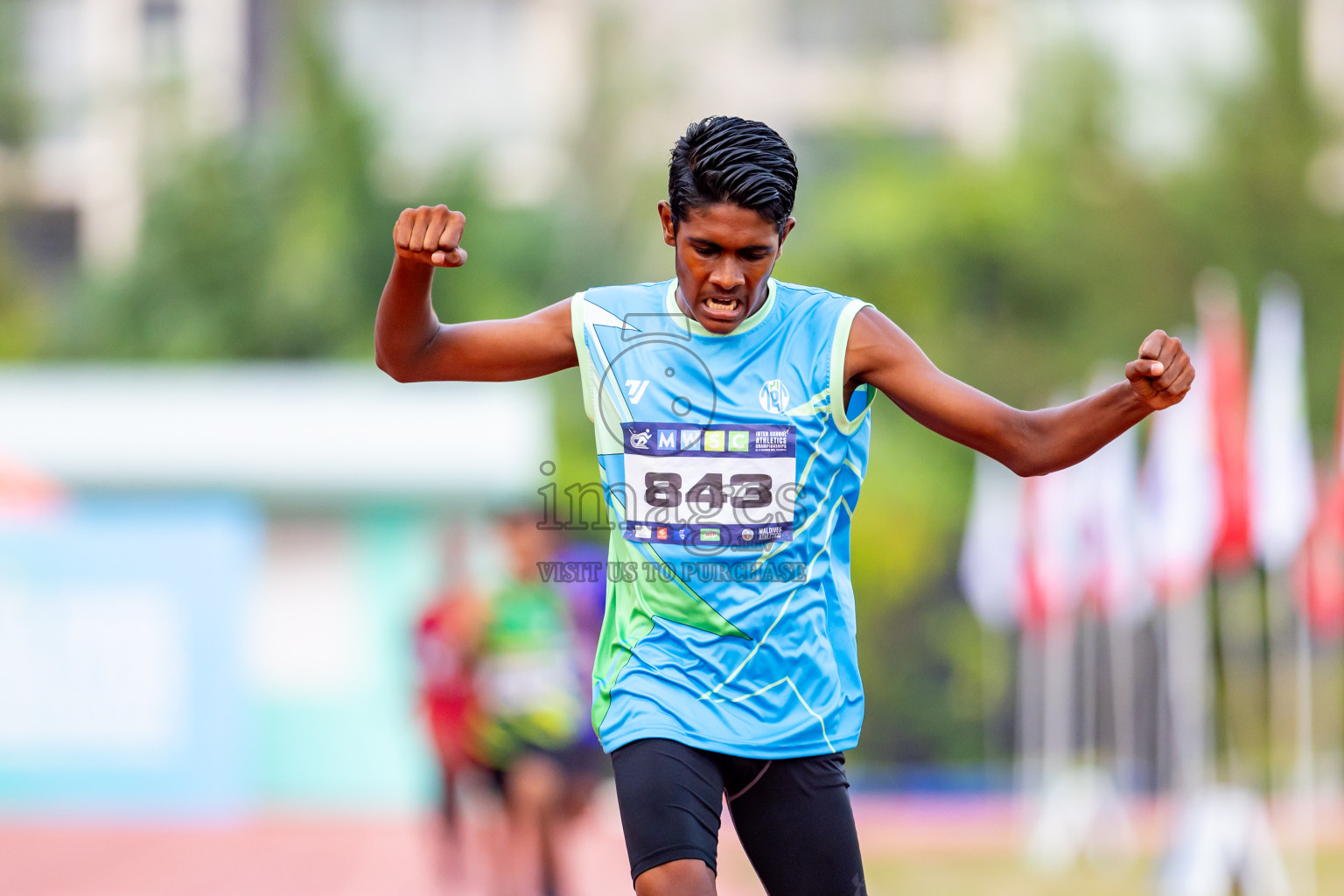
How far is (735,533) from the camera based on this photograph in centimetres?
362

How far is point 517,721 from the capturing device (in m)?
8.59

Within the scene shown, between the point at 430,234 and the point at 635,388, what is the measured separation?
0.54 meters

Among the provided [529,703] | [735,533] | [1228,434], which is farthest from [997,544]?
[735,533]

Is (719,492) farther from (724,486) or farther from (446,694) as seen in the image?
(446,694)

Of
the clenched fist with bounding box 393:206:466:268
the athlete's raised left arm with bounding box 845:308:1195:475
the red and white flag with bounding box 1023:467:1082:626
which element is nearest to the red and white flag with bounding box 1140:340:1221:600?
the red and white flag with bounding box 1023:467:1082:626

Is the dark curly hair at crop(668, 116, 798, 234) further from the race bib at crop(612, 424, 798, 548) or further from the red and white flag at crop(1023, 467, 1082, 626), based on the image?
the red and white flag at crop(1023, 467, 1082, 626)

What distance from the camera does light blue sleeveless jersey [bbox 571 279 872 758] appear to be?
358 centimetres

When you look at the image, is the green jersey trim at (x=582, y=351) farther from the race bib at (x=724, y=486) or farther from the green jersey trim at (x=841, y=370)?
the green jersey trim at (x=841, y=370)

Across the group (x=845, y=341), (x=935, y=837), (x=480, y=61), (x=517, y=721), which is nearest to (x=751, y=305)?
(x=845, y=341)

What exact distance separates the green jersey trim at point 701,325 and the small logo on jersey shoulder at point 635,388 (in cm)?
15

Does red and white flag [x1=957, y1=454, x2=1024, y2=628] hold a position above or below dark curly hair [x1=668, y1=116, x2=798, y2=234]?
below

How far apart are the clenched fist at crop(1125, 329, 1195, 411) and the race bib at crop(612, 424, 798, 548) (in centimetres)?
71

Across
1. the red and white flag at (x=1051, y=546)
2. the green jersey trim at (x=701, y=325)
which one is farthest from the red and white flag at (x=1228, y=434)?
the green jersey trim at (x=701, y=325)

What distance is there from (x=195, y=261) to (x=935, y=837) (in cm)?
1879
